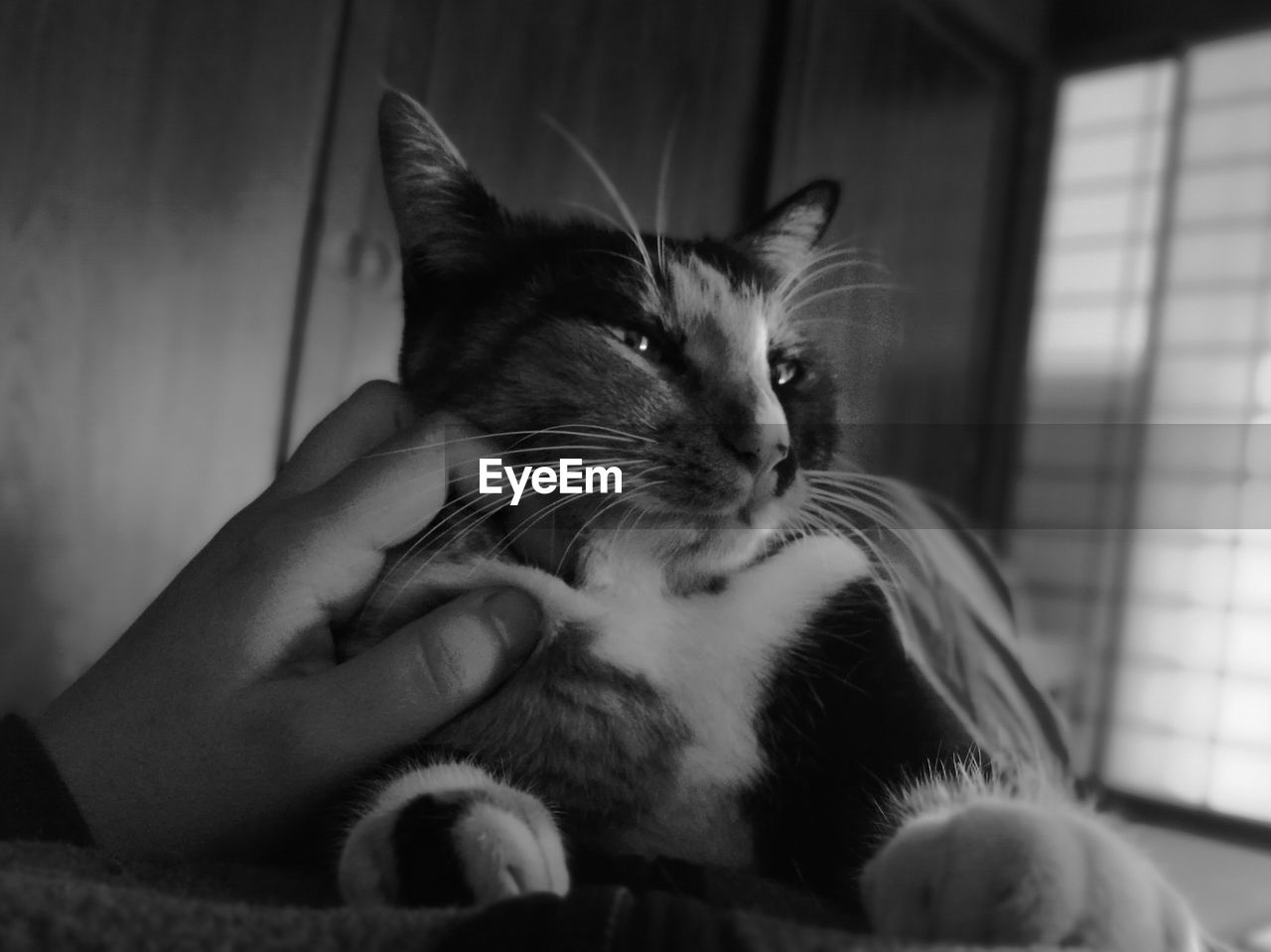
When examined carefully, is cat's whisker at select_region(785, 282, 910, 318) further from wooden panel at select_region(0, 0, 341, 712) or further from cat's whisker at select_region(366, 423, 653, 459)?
wooden panel at select_region(0, 0, 341, 712)

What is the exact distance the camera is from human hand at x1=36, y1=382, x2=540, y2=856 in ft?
1.32

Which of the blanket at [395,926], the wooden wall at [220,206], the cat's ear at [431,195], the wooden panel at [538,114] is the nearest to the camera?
the blanket at [395,926]

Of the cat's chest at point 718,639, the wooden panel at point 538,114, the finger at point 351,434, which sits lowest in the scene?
the cat's chest at point 718,639

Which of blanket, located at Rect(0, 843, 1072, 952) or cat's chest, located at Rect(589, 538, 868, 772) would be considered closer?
blanket, located at Rect(0, 843, 1072, 952)

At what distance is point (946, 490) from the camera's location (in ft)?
1.37

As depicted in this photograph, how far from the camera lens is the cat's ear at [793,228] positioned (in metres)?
0.48

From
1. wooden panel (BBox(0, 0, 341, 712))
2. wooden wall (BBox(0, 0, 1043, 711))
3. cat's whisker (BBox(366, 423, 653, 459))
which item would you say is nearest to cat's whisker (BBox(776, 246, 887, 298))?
cat's whisker (BBox(366, 423, 653, 459))

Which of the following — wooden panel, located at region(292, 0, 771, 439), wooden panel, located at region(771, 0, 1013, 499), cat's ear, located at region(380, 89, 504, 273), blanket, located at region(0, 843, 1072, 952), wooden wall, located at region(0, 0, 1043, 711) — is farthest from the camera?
wooden panel, located at region(292, 0, 771, 439)

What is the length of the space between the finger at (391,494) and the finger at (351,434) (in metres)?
0.05

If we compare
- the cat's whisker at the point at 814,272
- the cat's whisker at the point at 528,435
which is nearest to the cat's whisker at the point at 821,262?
the cat's whisker at the point at 814,272

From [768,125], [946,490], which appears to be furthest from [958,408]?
[768,125]

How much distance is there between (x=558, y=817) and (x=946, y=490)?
0.21m

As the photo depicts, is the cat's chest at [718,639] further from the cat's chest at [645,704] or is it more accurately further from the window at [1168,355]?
the window at [1168,355]

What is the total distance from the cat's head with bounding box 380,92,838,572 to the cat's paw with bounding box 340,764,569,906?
0.13 meters
